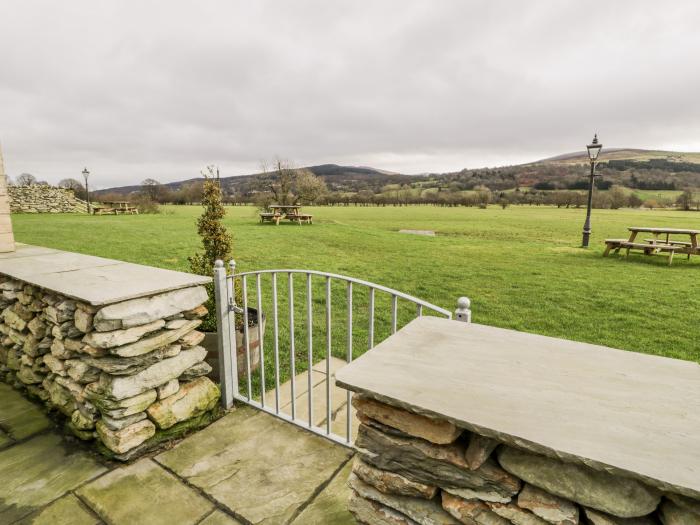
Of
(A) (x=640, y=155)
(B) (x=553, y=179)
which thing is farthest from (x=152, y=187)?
(A) (x=640, y=155)

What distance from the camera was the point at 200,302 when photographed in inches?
118

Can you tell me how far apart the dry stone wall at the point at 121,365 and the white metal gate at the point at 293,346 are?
10.1 inches

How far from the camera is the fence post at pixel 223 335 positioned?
10.4ft

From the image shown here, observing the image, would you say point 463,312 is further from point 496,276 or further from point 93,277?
point 496,276

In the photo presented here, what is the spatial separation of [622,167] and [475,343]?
121 m

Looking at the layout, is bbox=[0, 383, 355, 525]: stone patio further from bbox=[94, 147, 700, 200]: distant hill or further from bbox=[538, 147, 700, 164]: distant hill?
bbox=[538, 147, 700, 164]: distant hill

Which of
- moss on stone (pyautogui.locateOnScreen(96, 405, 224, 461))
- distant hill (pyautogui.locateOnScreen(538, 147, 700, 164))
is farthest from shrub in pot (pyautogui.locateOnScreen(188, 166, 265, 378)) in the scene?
distant hill (pyautogui.locateOnScreen(538, 147, 700, 164))

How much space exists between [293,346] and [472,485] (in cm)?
188

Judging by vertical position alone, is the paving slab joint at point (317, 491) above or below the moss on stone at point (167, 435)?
below

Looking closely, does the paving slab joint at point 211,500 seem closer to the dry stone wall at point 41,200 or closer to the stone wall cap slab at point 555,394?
the stone wall cap slab at point 555,394

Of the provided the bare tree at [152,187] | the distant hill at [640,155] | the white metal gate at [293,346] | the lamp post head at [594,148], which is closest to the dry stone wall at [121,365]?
the white metal gate at [293,346]

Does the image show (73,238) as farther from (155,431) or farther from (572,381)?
(572,381)

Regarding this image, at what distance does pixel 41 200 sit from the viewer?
3061cm

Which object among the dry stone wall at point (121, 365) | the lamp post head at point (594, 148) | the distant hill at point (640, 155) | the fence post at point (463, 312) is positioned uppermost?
the distant hill at point (640, 155)
